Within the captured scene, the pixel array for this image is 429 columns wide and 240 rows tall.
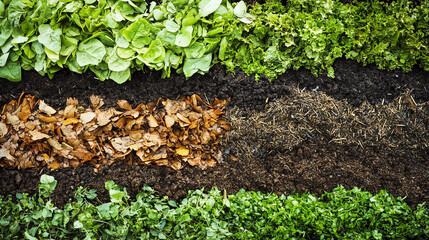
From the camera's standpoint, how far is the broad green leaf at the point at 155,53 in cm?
271

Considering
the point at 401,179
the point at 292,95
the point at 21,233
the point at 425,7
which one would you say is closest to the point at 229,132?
the point at 292,95

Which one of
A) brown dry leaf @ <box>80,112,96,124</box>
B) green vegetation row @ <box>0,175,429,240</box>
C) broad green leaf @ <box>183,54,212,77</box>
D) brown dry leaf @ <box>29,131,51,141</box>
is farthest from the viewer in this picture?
broad green leaf @ <box>183,54,212,77</box>

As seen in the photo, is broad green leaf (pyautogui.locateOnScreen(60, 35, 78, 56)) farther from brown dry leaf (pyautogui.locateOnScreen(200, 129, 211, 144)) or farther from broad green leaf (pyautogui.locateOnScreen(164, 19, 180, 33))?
brown dry leaf (pyautogui.locateOnScreen(200, 129, 211, 144))

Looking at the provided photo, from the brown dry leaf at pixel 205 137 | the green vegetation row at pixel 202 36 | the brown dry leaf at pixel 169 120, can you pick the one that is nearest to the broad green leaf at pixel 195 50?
the green vegetation row at pixel 202 36

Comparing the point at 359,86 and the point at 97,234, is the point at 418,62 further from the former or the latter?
the point at 97,234

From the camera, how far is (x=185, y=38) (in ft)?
8.91

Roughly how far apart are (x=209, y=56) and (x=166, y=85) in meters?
0.53

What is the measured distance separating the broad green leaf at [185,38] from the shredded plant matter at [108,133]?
0.53 m

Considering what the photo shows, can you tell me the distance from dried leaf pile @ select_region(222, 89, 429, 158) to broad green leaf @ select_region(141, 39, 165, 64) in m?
0.87

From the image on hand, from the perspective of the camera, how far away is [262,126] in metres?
2.84

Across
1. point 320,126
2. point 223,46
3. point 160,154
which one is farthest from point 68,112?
point 320,126

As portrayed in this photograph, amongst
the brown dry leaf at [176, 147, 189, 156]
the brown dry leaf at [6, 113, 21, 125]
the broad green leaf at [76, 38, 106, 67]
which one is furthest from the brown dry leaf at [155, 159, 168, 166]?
the brown dry leaf at [6, 113, 21, 125]

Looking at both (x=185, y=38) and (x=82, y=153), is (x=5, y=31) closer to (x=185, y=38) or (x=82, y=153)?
(x=82, y=153)

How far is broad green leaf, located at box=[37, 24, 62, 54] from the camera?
2.68m
